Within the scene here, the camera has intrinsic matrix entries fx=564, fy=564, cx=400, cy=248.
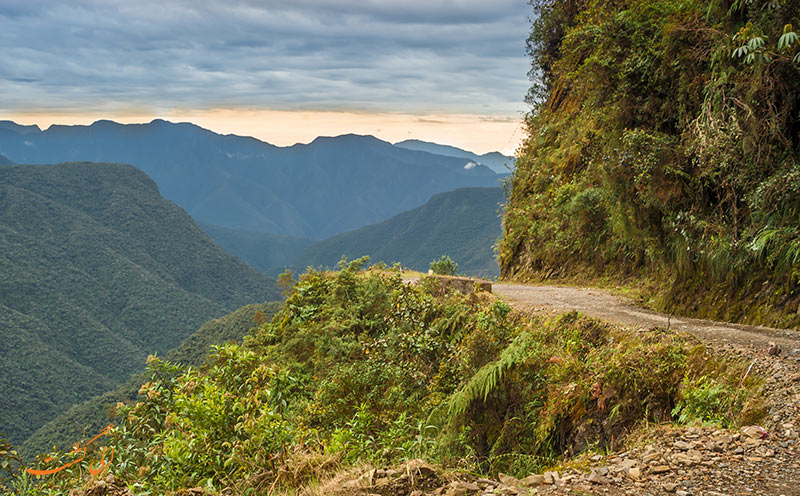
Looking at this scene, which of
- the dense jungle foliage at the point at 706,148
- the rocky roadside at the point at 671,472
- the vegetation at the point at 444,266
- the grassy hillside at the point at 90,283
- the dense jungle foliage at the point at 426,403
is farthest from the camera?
the grassy hillside at the point at 90,283

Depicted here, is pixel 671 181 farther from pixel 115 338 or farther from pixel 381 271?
pixel 115 338

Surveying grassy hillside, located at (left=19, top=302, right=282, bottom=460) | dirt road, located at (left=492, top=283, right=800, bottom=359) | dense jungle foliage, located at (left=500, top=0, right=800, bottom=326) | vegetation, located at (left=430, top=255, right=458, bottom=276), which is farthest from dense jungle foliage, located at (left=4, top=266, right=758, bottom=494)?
grassy hillside, located at (left=19, top=302, right=282, bottom=460)

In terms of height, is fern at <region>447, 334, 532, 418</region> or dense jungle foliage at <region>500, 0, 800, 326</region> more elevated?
dense jungle foliage at <region>500, 0, 800, 326</region>

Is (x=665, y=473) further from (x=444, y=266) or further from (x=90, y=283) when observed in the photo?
(x=90, y=283)

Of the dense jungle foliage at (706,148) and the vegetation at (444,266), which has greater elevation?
the dense jungle foliage at (706,148)

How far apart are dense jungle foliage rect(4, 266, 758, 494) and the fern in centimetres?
2

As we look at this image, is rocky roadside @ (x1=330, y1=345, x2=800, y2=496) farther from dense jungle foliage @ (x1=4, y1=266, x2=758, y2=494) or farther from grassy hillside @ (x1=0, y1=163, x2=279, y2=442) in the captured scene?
grassy hillside @ (x1=0, y1=163, x2=279, y2=442)

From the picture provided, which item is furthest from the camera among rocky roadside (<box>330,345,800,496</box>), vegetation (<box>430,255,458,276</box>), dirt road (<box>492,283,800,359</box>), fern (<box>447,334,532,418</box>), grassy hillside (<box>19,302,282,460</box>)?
grassy hillside (<box>19,302,282,460</box>)

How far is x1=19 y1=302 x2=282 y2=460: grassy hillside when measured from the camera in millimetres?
54844

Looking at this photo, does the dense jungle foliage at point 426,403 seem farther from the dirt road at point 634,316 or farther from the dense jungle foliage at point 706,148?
the dense jungle foliage at point 706,148

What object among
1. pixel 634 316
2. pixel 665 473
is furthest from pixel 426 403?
pixel 665 473

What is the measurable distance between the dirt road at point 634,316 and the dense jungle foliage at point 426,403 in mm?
485

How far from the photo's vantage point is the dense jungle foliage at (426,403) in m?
4.73

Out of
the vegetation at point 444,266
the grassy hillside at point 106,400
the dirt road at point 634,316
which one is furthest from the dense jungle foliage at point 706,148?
the grassy hillside at point 106,400
